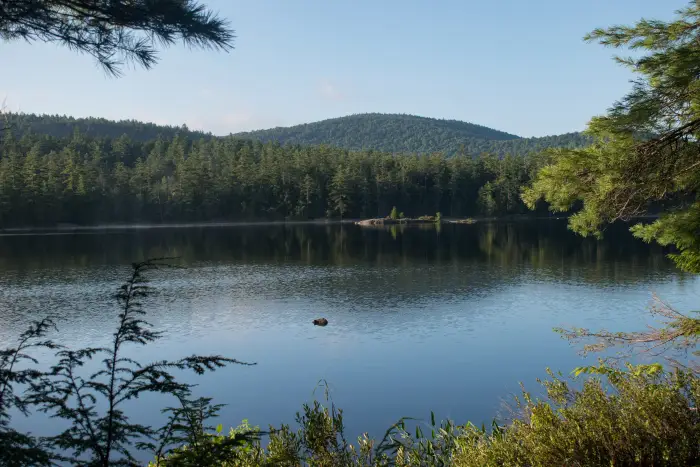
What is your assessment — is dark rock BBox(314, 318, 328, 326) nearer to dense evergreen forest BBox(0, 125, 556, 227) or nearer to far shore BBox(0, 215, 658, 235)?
far shore BBox(0, 215, 658, 235)

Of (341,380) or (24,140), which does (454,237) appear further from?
(24,140)

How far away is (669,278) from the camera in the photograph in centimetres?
3241

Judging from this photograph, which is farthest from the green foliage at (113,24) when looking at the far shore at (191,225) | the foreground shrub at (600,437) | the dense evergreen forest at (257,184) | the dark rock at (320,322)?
the dense evergreen forest at (257,184)

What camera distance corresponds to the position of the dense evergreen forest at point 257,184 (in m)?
94.0

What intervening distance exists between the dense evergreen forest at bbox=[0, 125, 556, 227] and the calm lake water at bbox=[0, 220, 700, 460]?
1749 inches

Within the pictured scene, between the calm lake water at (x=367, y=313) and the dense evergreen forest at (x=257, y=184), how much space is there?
4442cm

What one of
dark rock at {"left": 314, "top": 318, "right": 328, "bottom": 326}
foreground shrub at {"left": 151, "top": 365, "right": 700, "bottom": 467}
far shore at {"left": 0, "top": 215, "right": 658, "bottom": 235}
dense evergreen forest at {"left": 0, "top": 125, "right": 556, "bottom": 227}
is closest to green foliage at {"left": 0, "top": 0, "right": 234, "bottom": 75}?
foreground shrub at {"left": 151, "top": 365, "right": 700, "bottom": 467}

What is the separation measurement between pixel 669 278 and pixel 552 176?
28.4m

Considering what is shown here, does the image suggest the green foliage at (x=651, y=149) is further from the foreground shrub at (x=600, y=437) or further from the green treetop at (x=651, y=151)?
the foreground shrub at (x=600, y=437)

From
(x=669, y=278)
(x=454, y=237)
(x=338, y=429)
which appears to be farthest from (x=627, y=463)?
(x=454, y=237)

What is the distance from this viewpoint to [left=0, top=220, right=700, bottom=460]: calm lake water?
52.7 feet

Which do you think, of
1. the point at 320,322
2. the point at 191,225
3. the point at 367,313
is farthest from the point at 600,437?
the point at 191,225

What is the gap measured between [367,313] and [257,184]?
8447cm

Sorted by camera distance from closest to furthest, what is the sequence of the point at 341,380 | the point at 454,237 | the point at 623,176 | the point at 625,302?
the point at 623,176 < the point at 341,380 < the point at 625,302 < the point at 454,237
